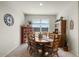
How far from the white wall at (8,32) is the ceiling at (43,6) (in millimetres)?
228

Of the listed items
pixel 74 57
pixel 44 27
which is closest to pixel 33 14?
pixel 44 27

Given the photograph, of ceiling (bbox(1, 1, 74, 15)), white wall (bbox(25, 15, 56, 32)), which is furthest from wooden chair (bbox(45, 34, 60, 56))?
ceiling (bbox(1, 1, 74, 15))

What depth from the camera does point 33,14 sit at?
3.28 meters

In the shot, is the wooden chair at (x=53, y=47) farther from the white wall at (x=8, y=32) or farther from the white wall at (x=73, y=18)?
the white wall at (x=8, y=32)

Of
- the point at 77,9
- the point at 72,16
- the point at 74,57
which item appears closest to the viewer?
the point at 74,57

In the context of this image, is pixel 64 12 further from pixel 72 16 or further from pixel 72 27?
pixel 72 27

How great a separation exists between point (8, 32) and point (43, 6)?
1221 millimetres

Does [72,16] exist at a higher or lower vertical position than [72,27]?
higher

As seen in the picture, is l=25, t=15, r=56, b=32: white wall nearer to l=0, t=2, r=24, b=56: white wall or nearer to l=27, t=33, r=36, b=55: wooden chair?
l=0, t=2, r=24, b=56: white wall

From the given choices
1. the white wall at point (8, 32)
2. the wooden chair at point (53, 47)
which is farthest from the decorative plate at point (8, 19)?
the wooden chair at point (53, 47)

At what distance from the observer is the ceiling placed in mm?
3066

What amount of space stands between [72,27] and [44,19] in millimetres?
852

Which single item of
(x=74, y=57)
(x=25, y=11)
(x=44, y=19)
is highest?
(x=25, y=11)

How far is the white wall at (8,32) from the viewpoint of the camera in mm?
3154
